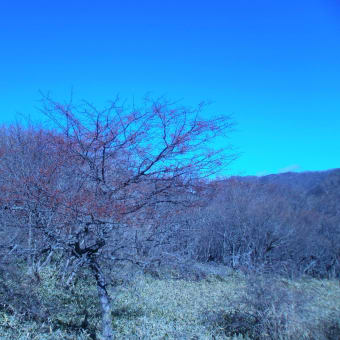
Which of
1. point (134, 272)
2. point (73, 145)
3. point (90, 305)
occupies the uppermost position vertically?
point (73, 145)

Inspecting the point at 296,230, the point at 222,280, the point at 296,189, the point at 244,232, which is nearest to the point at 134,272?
the point at 222,280

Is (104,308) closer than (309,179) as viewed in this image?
Yes

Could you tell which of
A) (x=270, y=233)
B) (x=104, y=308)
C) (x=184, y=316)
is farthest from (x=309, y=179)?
A: (x=104, y=308)

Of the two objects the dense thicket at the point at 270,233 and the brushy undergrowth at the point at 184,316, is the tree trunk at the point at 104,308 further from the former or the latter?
the dense thicket at the point at 270,233

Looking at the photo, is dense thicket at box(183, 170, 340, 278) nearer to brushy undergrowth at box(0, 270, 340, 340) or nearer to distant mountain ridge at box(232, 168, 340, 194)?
distant mountain ridge at box(232, 168, 340, 194)

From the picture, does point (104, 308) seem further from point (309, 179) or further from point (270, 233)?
point (309, 179)

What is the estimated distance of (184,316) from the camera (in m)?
6.59

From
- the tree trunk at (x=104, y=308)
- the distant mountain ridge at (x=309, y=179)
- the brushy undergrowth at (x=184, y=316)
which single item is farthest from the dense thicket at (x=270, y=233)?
the tree trunk at (x=104, y=308)

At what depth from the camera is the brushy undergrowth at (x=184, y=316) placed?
15.6ft

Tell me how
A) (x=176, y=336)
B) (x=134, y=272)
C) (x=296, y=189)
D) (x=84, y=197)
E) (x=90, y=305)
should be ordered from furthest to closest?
(x=296, y=189)
(x=90, y=305)
(x=134, y=272)
(x=176, y=336)
(x=84, y=197)

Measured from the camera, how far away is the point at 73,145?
4.58 m

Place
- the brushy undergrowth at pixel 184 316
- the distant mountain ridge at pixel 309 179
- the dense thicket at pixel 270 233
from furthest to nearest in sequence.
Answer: the distant mountain ridge at pixel 309 179, the dense thicket at pixel 270 233, the brushy undergrowth at pixel 184 316

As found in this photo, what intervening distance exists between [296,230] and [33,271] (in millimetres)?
16007

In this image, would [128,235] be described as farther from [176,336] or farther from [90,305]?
[90,305]
